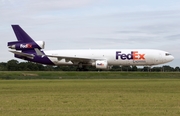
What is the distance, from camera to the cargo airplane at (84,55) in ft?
181

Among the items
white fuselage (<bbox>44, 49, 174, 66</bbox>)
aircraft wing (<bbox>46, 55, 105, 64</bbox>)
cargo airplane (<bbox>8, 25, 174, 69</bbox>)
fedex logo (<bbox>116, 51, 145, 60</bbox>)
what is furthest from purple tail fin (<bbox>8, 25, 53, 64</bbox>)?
fedex logo (<bbox>116, 51, 145, 60</bbox>)

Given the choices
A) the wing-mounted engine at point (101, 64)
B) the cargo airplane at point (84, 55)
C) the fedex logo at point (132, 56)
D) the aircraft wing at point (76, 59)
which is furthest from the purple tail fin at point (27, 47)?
the fedex logo at point (132, 56)

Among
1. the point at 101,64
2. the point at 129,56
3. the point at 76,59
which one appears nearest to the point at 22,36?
the point at 76,59

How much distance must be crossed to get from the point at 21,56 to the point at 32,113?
4642cm

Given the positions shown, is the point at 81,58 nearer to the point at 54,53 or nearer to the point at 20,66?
the point at 54,53

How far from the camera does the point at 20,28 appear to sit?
60.2 meters

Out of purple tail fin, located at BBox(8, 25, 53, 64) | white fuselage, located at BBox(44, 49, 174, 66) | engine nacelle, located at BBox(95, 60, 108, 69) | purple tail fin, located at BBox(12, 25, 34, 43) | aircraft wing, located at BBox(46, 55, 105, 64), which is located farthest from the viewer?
purple tail fin, located at BBox(12, 25, 34, 43)

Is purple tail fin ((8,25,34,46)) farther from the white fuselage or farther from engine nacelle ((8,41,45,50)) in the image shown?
the white fuselage

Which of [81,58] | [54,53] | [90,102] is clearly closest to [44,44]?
[54,53]

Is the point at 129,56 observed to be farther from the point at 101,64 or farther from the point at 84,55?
the point at 84,55

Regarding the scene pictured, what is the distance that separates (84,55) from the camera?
189 ft

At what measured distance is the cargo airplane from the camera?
55.1m

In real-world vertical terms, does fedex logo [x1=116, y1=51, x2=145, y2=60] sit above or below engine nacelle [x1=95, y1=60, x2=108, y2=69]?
above

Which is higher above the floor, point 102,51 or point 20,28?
point 20,28
